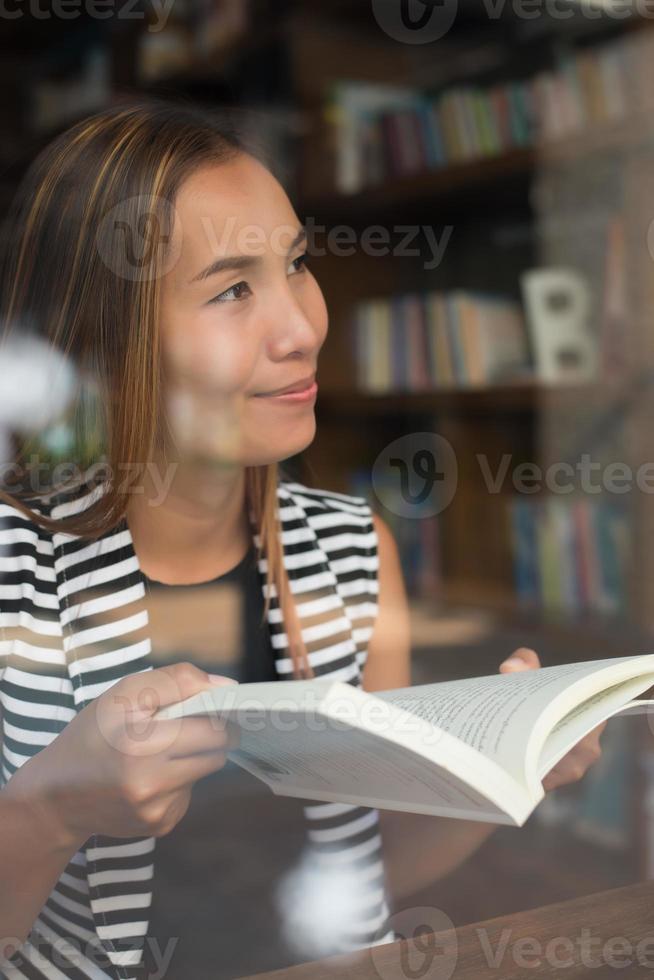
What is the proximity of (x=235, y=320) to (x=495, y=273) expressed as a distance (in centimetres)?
106

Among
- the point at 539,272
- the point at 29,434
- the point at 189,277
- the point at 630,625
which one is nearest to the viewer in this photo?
the point at 189,277

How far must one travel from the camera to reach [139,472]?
0.64 meters

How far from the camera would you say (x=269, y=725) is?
42cm

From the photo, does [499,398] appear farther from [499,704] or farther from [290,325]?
[499,704]

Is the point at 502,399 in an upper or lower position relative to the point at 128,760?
upper

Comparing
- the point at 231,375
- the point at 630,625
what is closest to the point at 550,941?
the point at 231,375

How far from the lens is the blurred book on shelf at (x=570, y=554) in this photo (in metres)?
1.45

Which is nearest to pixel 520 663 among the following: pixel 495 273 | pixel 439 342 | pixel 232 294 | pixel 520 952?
pixel 520 952

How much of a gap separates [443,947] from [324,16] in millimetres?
1695

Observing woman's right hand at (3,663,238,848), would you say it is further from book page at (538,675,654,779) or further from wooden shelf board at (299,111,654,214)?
wooden shelf board at (299,111,654,214)

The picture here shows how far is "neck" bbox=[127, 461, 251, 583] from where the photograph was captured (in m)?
0.66

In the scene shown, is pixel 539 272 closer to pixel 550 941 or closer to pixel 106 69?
pixel 106 69

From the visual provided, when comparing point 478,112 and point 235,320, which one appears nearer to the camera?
point 235,320

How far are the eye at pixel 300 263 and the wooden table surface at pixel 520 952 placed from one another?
0.41m
